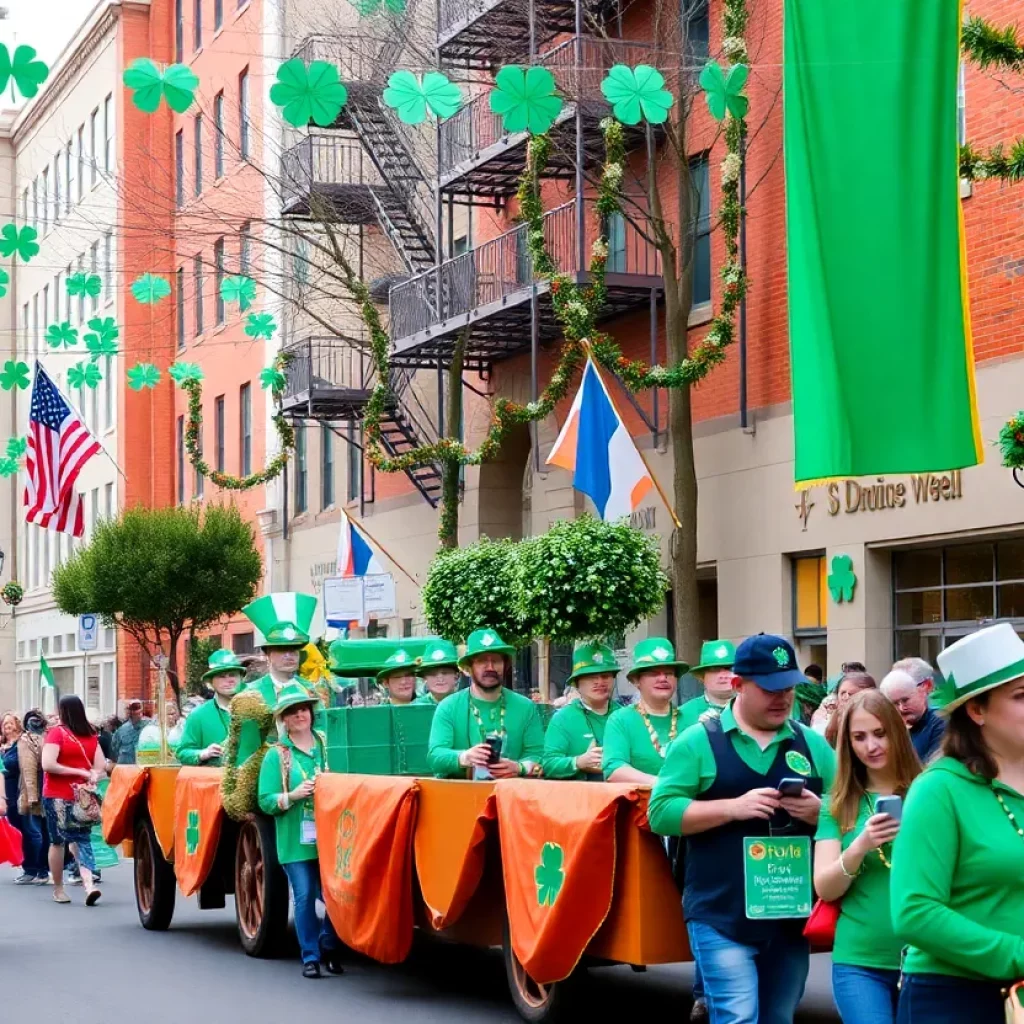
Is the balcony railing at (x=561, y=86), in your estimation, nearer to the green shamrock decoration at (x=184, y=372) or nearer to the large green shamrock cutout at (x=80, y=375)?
the green shamrock decoration at (x=184, y=372)

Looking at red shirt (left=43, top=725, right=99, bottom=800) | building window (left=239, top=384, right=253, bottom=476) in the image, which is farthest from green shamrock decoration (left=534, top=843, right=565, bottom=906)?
building window (left=239, top=384, right=253, bottom=476)

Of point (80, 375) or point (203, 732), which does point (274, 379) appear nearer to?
point (80, 375)

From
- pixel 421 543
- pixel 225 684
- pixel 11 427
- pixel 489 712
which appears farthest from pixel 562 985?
pixel 11 427

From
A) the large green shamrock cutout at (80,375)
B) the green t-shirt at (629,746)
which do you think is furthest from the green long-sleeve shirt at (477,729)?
the large green shamrock cutout at (80,375)

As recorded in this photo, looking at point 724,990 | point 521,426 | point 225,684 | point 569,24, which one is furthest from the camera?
point 521,426

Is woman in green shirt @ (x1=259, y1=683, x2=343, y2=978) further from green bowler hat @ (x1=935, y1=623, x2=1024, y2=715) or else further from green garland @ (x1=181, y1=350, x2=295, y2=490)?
green garland @ (x1=181, y1=350, x2=295, y2=490)

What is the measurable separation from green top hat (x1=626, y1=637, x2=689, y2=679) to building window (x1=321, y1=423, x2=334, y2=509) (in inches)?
1027

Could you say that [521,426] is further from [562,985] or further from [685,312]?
[562,985]

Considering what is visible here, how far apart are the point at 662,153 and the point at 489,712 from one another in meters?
14.0

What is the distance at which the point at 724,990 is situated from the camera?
7117mm

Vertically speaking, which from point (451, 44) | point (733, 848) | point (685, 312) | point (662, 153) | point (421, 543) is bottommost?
point (733, 848)

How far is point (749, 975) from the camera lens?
7.15m

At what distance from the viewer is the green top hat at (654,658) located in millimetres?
10859

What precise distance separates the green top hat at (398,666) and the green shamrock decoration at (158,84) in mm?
4117
